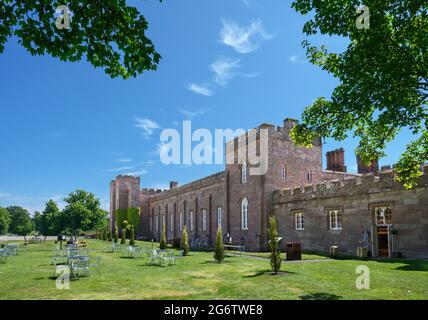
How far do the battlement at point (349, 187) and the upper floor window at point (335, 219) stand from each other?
109cm

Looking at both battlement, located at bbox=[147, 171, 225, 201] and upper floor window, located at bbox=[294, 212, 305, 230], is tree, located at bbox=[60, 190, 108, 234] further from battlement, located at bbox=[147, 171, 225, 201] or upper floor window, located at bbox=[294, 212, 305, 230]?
upper floor window, located at bbox=[294, 212, 305, 230]

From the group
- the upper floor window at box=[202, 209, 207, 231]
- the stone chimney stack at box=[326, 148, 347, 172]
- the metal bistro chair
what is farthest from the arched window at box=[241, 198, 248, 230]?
the metal bistro chair

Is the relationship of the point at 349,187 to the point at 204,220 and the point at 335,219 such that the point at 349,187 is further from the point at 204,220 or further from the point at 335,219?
the point at 204,220

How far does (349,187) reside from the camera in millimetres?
23344

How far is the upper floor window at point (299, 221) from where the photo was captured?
90.3 feet

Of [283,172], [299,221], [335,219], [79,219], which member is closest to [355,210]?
[335,219]

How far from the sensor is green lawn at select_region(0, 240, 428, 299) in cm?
1006

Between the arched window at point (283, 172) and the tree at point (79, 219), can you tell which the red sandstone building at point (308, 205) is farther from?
the tree at point (79, 219)

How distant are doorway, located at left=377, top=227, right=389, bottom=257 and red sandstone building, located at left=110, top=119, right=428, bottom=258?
5 cm

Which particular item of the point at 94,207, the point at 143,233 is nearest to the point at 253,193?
the point at 94,207

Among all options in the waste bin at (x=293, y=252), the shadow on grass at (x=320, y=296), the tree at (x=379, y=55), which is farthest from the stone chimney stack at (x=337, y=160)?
the shadow on grass at (x=320, y=296)

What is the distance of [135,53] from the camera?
872cm

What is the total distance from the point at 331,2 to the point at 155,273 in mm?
11872
